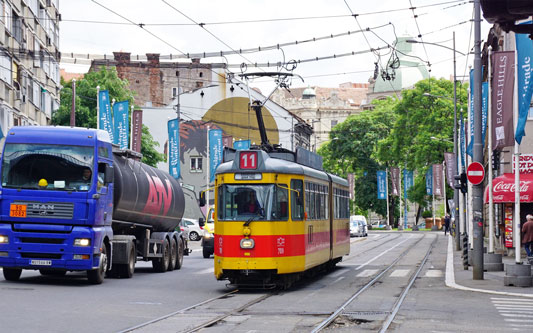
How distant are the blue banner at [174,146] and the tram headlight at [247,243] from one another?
109ft

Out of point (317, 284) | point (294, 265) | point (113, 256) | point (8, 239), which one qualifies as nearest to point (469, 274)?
point (317, 284)

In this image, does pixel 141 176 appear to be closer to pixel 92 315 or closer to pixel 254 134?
pixel 92 315

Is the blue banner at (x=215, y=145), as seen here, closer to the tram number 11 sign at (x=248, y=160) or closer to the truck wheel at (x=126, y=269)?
the truck wheel at (x=126, y=269)

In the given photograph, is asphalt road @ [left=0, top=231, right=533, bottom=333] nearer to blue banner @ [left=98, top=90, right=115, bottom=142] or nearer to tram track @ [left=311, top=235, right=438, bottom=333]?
tram track @ [left=311, top=235, right=438, bottom=333]

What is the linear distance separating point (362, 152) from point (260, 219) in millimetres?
87292

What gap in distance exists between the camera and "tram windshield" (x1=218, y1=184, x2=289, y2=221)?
70.1 feet

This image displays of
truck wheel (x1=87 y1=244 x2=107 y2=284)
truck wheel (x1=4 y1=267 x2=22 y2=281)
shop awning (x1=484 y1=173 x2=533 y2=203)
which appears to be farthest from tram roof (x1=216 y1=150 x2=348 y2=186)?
shop awning (x1=484 y1=173 x2=533 y2=203)

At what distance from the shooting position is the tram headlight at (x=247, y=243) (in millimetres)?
21109

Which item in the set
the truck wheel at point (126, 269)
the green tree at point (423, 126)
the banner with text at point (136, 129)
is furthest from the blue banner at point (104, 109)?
the green tree at point (423, 126)

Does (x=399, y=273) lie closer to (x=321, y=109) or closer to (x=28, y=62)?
(x=28, y=62)

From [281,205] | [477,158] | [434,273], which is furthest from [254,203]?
[434,273]

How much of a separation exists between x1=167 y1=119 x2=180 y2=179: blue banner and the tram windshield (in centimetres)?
3271

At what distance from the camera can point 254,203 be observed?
70.4 feet

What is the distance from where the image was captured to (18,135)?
21891 millimetres
